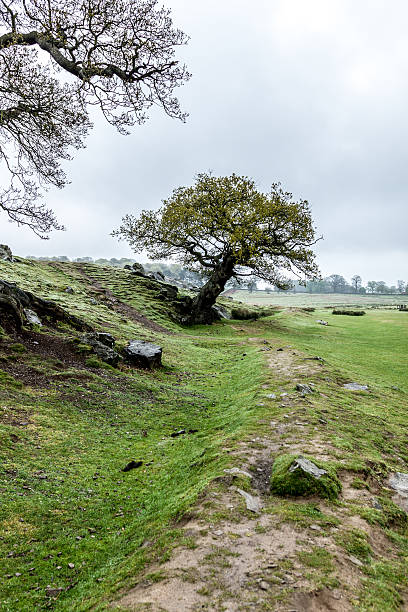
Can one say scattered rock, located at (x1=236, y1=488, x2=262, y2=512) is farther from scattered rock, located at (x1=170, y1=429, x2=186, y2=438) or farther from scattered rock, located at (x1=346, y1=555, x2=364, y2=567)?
scattered rock, located at (x1=170, y1=429, x2=186, y2=438)

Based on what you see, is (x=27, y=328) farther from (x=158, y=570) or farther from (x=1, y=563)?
(x=158, y=570)

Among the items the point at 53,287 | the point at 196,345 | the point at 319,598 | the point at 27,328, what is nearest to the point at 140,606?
the point at 319,598

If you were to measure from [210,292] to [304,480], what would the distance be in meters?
29.6

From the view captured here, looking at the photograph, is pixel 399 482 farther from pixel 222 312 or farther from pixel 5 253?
pixel 5 253

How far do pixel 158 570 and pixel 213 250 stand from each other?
3374 cm

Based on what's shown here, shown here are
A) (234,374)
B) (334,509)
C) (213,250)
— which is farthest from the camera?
(213,250)

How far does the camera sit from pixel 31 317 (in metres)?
14.9

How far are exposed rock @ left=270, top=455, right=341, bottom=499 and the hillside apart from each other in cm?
Answer: 13

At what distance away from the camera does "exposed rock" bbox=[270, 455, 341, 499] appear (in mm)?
5684

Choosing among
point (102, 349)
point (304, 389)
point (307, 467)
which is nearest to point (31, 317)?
point (102, 349)

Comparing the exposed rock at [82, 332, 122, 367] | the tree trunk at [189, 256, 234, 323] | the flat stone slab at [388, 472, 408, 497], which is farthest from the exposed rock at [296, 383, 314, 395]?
the tree trunk at [189, 256, 234, 323]

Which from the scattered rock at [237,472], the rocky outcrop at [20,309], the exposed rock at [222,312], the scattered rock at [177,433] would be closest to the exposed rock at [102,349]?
the rocky outcrop at [20,309]

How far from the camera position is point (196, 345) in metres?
24.2

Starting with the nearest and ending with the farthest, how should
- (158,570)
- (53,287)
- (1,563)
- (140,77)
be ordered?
1. (158,570)
2. (1,563)
3. (140,77)
4. (53,287)
